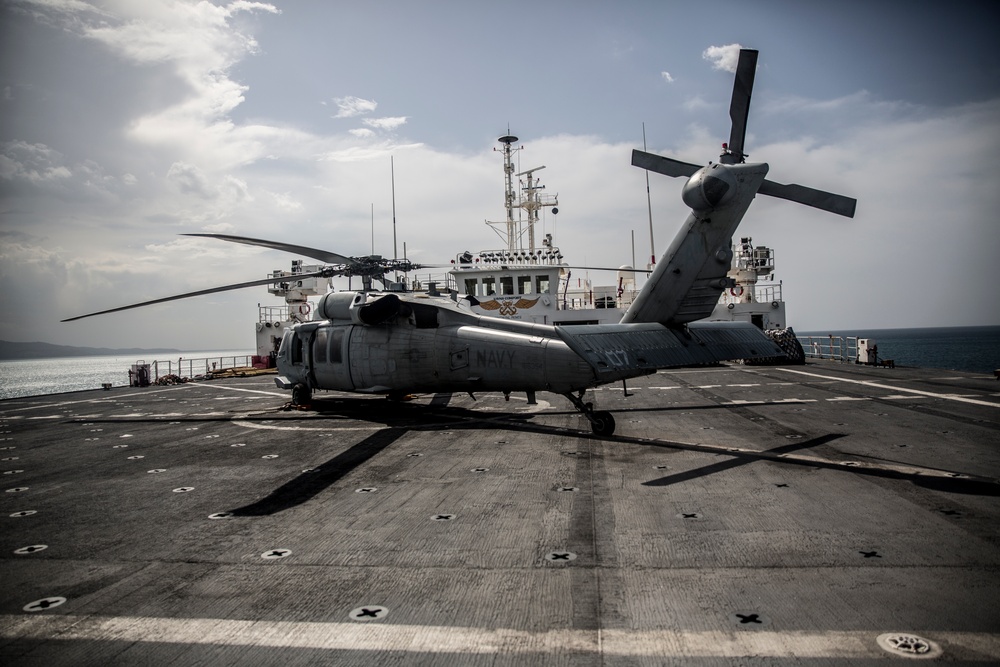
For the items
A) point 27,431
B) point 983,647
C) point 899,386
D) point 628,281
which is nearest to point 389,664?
point 983,647

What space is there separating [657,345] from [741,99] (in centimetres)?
507

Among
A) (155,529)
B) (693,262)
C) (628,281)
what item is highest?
(628,281)

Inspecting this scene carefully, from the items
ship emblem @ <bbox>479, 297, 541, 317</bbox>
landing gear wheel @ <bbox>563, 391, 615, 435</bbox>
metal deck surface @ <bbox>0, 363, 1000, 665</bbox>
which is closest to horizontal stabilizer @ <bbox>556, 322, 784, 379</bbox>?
landing gear wheel @ <bbox>563, 391, 615, 435</bbox>

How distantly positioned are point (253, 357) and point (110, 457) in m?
31.9

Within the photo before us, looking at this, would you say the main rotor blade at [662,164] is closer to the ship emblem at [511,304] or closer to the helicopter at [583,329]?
the helicopter at [583,329]

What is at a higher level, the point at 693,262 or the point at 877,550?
the point at 693,262

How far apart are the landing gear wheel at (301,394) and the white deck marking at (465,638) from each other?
1311cm

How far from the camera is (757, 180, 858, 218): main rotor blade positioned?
33.7 feet

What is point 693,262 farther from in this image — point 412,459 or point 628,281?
point 628,281

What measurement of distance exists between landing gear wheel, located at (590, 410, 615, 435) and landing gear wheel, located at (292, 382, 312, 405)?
954cm

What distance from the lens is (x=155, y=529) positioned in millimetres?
6602

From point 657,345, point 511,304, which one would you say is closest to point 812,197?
point 657,345

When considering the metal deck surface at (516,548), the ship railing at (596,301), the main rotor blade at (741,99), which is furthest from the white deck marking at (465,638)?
the ship railing at (596,301)

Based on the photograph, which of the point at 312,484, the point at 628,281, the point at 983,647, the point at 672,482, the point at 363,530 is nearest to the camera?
the point at 983,647
